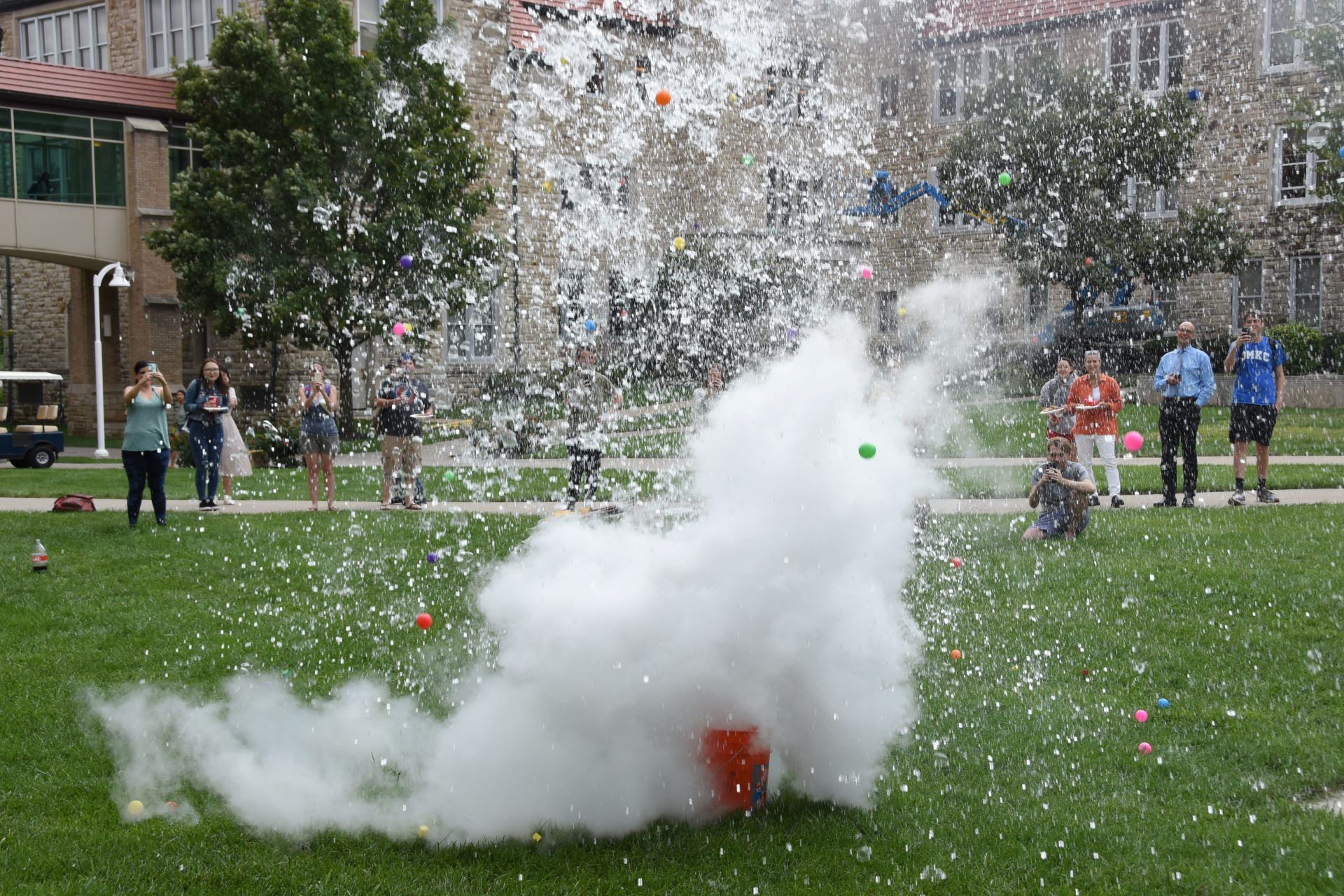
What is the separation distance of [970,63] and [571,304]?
13.9 metres

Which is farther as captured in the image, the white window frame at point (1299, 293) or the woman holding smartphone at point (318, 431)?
the white window frame at point (1299, 293)

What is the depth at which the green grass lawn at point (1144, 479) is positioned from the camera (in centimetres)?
1289

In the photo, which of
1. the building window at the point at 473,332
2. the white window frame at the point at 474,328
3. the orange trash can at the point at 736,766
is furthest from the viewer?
the building window at the point at 473,332

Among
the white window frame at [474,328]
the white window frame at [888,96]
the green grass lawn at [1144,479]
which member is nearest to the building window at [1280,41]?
the white window frame at [888,96]

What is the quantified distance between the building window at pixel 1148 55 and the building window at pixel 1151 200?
2.34 metres

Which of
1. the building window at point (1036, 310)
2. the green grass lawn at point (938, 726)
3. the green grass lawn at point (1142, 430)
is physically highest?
the building window at point (1036, 310)

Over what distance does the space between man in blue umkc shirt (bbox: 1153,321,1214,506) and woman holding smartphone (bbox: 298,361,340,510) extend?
8.44 m

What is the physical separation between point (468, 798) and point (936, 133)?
27879 millimetres

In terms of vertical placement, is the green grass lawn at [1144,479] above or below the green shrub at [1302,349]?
below

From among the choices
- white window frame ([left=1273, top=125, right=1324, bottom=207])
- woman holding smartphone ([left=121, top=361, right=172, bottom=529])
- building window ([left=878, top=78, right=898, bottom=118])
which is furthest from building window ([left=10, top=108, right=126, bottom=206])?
white window frame ([left=1273, top=125, right=1324, bottom=207])

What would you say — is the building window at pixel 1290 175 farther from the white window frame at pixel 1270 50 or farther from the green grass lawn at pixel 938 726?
the green grass lawn at pixel 938 726

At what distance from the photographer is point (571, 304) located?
21109mm

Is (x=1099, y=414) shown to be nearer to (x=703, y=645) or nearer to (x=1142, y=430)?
(x=1142, y=430)

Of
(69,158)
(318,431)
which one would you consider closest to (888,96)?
(69,158)
